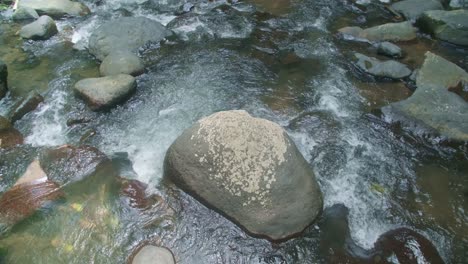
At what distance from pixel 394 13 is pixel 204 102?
570cm

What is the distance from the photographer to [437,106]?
18.6ft

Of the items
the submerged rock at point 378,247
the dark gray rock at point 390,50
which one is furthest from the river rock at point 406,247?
the dark gray rock at point 390,50

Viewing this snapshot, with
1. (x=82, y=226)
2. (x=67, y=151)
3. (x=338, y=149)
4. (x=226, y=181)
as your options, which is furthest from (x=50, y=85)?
(x=338, y=149)

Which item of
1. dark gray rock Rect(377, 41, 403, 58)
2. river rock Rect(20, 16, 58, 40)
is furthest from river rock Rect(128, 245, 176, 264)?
river rock Rect(20, 16, 58, 40)

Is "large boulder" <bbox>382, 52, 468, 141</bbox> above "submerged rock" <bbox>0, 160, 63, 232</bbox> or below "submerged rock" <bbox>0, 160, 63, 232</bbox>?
below

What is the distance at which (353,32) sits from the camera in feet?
26.0

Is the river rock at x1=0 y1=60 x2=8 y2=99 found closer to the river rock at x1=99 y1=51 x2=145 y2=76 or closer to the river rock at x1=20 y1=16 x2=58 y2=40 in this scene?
the river rock at x1=99 y1=51 x2=145 y2=76

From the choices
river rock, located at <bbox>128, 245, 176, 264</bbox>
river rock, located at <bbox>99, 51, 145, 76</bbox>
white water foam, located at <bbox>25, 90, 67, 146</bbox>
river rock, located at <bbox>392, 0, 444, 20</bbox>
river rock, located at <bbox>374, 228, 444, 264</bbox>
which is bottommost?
river rock, located at <bbox>392, 0, 444, 20</bbox>

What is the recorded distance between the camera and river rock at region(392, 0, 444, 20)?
8.63 m

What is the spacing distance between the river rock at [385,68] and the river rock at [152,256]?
4876 millimetres

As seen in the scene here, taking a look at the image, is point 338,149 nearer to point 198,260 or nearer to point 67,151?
point 198,260

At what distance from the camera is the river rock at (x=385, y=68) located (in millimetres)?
6656

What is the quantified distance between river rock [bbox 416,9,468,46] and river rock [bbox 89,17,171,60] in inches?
222

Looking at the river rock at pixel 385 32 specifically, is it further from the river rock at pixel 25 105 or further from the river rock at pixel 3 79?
the river rock at pixel 3 79
